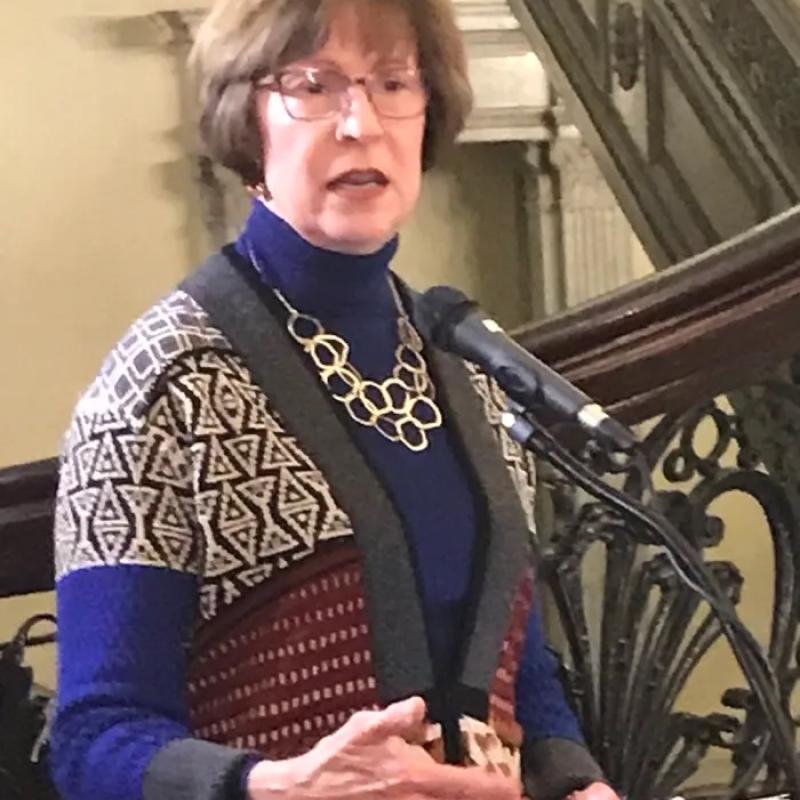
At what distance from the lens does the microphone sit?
115 centimetres

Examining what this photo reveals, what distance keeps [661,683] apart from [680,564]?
0.61m

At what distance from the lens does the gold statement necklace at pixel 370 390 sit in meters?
1.28

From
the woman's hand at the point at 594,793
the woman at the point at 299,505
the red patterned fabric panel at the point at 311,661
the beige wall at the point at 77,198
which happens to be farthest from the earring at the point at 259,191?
the beige wall at the point at 77,198

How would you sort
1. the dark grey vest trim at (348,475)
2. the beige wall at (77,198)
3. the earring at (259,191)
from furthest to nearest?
the beige wall at (77,198) < the earring at (259,191) < the dark grey vest trim at (348,475)

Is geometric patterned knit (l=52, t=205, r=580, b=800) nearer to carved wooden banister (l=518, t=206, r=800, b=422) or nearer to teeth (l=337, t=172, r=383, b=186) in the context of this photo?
teeth (l=337, t=172, r=383, b=186)

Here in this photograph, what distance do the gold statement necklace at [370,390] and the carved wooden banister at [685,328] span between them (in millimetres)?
328

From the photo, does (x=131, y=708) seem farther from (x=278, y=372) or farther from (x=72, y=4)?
(x=72, y=4)

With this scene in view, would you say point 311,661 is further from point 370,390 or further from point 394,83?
point 394,83

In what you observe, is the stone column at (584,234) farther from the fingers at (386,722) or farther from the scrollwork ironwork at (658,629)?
the fingers at (386,722)

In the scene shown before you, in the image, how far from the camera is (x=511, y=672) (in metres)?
1.32

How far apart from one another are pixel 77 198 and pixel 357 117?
11.2ft

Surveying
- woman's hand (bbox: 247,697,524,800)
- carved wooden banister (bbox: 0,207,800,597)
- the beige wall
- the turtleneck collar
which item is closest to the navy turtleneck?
the turtleneck collar

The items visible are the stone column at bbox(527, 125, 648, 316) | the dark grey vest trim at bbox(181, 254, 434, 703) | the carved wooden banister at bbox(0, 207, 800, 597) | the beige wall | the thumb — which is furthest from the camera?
the stone column at bbox(527, 125, 648, 316)

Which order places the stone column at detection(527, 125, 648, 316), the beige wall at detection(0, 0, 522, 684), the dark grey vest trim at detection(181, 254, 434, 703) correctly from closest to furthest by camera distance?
the dark grey vest trim at detection(181, 254, 434, 703) < the beige wall at detection(0, 0, 522, 684) < the stone column at detection(527, 125, 648, 316)
